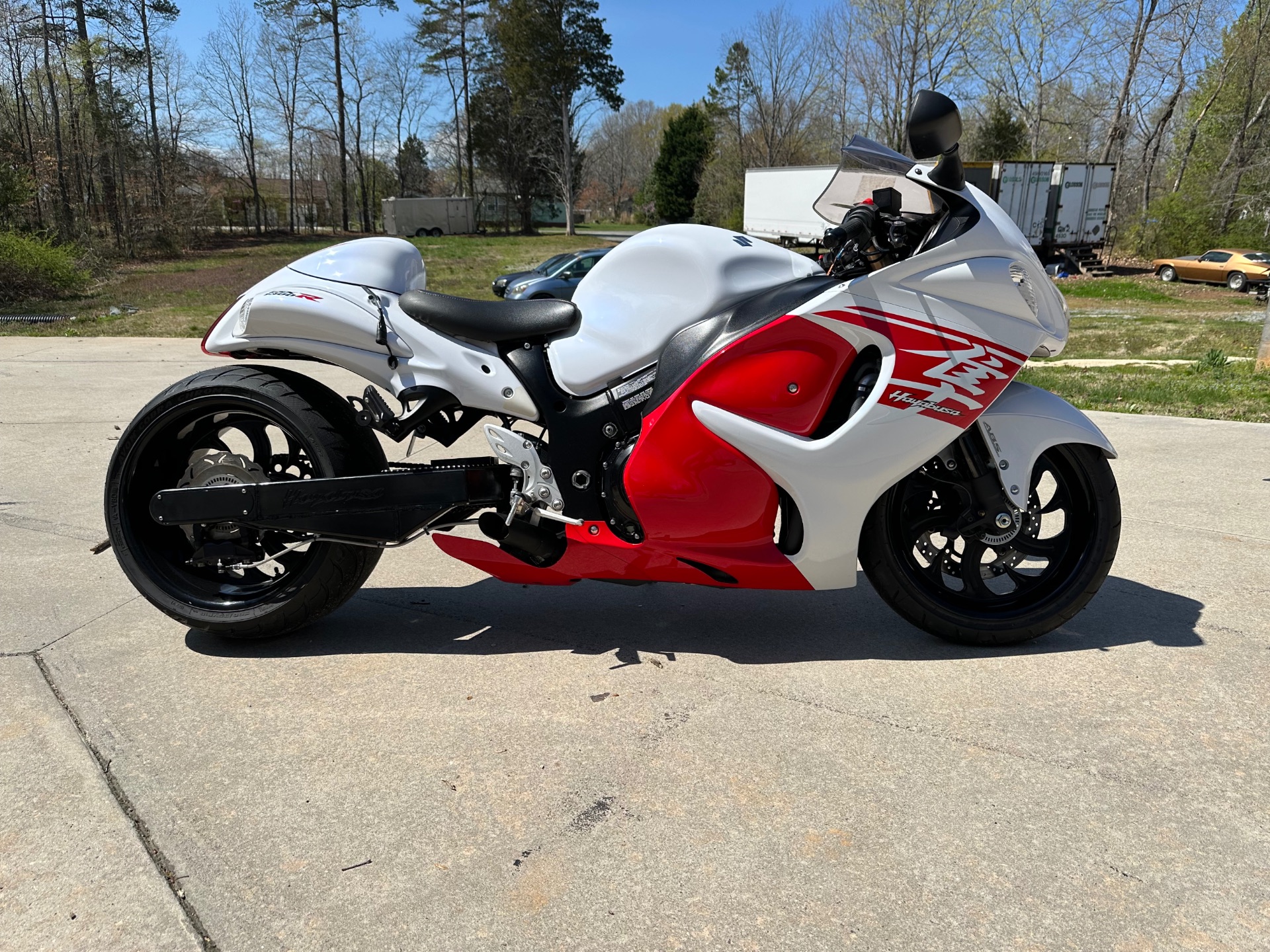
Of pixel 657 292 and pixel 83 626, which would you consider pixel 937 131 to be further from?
pixel 83 626

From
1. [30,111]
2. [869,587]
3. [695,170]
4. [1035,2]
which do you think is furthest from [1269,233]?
[30,111]

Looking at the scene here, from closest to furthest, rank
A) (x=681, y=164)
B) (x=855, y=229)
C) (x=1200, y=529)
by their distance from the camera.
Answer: (x=855, y=229) < (x=1200, y=529) < (x=681, y=164)

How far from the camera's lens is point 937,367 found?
289 cm

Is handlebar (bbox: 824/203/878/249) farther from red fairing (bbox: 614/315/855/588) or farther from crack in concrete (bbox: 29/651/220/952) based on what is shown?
crack in concrete (bbox: 29/651/220/952)

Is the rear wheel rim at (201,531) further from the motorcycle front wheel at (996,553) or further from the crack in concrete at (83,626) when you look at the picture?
the motorcycle front wheel at (996,553)

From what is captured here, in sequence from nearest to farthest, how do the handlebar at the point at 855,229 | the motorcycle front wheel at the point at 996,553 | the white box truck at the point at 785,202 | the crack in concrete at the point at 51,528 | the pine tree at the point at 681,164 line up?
the handlebar at the point at 855,229, the motorcycle front wheel at the point at 996,553, the crack in concrete at the point at 51,528, the white box truck at the point at 785,202, the pine tree at the point at 681,164

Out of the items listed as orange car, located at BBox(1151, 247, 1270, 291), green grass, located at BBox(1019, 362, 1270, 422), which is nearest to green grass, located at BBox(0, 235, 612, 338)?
green grass, located at BBox(1019, 362, 1270, 422)

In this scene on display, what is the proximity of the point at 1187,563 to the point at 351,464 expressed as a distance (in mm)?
3557

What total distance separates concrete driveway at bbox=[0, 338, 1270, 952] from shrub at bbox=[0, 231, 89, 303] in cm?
1743

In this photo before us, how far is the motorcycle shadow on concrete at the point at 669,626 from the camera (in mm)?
3223

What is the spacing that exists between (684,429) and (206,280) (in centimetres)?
2579

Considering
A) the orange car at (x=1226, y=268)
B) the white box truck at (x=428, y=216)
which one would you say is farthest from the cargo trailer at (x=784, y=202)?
the white box truck at (x=428, y=216)

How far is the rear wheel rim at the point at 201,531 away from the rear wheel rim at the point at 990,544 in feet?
6.86

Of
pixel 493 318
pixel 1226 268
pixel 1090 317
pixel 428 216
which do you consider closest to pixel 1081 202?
pixel 1226 268
